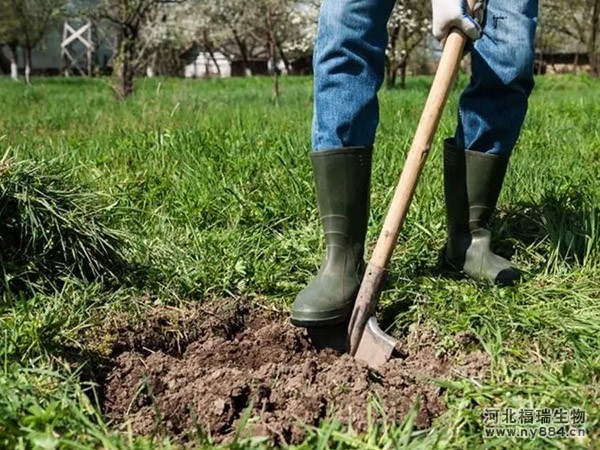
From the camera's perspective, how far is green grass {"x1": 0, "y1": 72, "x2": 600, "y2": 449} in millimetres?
1778

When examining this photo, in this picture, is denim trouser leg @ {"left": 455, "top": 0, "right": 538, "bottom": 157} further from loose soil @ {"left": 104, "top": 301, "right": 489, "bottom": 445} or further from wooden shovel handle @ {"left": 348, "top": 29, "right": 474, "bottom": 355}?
loose soil @ {"left": 104, "top": 301, "right": 489, "bottom": 445}

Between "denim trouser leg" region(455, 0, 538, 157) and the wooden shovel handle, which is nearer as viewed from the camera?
the wooden shovel handle

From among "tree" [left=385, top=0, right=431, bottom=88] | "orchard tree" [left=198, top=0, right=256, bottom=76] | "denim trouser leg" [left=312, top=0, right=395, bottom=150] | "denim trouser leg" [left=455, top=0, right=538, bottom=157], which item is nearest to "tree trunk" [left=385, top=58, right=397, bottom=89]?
"tree" [left=385, top=0, right=431, bottom=88]

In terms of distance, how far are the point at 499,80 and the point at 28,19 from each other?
32943mm

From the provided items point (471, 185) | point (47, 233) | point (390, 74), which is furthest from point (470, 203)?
point (390, 74)

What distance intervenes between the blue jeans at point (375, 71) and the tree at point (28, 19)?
29.4 m

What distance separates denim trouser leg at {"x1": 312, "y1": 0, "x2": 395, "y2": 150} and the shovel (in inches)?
8.9

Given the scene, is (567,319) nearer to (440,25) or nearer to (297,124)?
(440,25)

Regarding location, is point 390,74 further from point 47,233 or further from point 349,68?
point 47,233

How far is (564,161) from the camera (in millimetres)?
3834

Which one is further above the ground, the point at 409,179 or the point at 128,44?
the point at 128,44

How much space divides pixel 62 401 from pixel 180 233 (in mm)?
1424

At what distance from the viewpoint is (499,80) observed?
2564mm

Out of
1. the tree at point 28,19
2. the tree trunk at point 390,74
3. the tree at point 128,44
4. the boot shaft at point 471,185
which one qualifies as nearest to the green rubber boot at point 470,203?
the boot shaft at point 471,185
